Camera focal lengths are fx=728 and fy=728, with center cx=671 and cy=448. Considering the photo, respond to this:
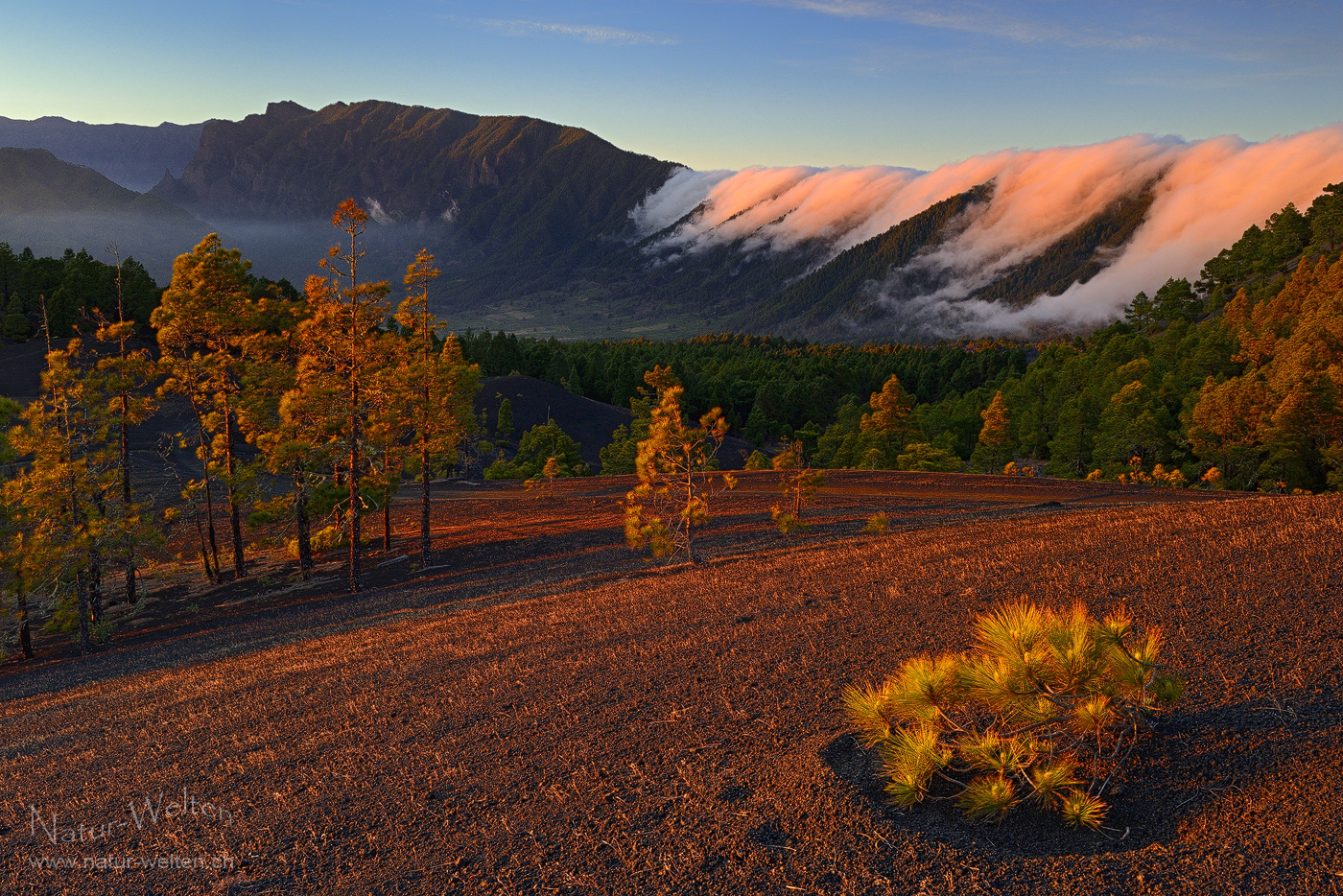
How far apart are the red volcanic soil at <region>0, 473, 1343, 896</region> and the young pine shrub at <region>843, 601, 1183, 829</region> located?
23 centimetres

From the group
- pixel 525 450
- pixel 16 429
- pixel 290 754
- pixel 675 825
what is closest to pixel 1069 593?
pixel 675 825

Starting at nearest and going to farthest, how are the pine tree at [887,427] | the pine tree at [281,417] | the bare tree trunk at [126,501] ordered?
the bare tree trunk at [126,501] → the pine tree at [281,417] → the pine tree at [887,427]

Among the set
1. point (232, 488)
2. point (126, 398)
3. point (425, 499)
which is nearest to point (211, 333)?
point (126, 398)

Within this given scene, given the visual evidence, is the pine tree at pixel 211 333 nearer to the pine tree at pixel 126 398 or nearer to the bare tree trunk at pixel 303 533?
the pine tree at pixel 126 398

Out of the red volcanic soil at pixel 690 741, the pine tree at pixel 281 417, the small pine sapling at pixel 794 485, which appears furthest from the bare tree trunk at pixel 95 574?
the small pine sapling at pixel 794 485

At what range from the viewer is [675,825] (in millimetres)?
6344

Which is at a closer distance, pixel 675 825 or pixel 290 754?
pixel 675 825

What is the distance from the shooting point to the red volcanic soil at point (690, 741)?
5512 mm

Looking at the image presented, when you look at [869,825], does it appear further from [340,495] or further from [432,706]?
[340,495]

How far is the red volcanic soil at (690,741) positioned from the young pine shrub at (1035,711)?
0.74 ft

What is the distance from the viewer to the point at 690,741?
795 cm

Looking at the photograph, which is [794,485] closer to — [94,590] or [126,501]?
[126,501]

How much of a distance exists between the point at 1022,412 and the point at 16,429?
77.1m

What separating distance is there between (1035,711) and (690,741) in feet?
11.9
